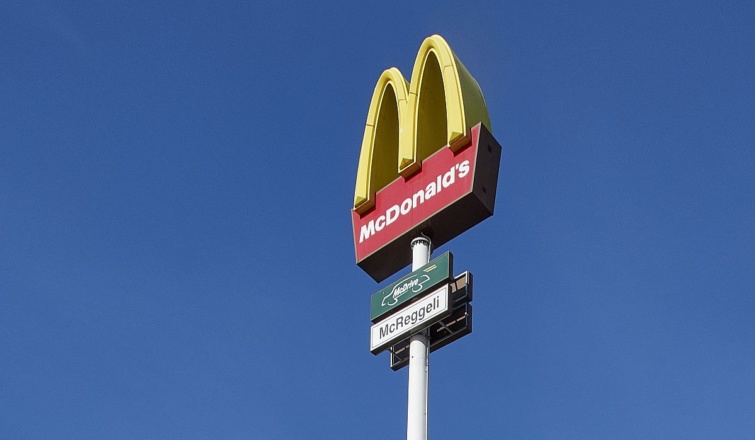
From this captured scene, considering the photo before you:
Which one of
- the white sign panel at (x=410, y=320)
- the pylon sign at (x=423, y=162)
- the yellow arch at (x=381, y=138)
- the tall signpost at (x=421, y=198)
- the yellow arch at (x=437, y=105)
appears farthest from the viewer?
the yellow arch at (x=381, y=138)

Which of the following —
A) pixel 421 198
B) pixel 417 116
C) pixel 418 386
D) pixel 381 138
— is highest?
pixel 381 138

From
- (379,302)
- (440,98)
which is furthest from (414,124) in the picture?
(379,302)

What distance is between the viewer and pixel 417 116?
41312mm

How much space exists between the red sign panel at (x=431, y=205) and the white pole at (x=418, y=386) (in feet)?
4.22

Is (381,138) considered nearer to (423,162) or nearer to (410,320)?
(423,162)

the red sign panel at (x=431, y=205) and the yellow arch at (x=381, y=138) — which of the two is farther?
the yellow arch at (x=381, y=138)

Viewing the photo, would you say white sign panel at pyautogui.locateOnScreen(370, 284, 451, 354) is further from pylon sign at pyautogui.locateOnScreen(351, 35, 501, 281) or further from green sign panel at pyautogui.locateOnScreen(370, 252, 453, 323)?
pylon sign at pyautogui.locateOnScreen(351, 35, 501, 281)

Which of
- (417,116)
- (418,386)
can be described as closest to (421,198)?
(417,116)

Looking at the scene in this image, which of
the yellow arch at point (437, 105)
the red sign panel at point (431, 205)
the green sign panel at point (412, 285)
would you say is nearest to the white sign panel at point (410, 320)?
the green sign panel at point (412, 285)

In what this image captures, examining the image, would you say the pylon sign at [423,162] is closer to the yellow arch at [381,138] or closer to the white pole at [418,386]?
the yellow arch at [381,138]

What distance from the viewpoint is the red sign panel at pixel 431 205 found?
1521 inches

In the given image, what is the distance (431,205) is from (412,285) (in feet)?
7.87

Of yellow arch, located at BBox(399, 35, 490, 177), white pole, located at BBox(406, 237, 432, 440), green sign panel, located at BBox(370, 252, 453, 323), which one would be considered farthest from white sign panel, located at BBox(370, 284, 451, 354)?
yellow arch, located at BBox(399, 35, 490, 177)

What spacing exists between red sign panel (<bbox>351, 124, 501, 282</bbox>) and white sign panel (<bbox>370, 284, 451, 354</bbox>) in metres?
2.47
